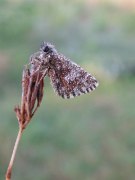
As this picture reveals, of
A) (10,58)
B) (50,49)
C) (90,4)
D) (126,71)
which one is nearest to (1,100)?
(10,58)

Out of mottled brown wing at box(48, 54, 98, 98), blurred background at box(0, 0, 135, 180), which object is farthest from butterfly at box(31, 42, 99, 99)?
blurred background at box(0, 0, 135, 180)

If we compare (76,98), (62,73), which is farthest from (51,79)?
(76,98)

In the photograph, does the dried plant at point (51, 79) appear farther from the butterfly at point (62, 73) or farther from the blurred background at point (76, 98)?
the blurred background at point (76, 98)

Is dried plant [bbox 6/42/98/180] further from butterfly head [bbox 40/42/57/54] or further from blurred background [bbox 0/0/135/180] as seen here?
blurred background [bbox 0/0/135/180]

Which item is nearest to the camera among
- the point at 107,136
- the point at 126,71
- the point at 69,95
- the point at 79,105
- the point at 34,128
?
the point at 69,95

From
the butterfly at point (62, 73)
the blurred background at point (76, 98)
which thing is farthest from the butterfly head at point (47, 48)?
the blurred background at point (76, 98)

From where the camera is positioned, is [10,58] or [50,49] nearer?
[50,49]

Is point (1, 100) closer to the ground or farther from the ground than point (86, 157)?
farther from the ground

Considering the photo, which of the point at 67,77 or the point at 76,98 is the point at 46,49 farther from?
the point at 76,98

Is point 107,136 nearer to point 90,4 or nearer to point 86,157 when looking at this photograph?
point 86,157
